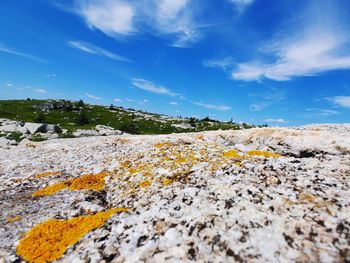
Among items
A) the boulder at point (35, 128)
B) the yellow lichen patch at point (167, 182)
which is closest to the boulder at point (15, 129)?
the boulder at point (35, 128)

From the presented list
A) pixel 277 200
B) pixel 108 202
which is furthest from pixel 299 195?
pixel 108 202

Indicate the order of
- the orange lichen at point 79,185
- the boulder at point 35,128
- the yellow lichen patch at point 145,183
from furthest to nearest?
the boulder at point 35,128, the orange lichen at point 79,185, the yellow lichen patch at point 145,183

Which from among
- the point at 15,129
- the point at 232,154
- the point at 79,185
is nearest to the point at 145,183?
the point at 79,185

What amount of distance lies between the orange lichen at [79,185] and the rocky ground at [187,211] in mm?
56

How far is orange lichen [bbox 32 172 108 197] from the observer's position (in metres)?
16.8

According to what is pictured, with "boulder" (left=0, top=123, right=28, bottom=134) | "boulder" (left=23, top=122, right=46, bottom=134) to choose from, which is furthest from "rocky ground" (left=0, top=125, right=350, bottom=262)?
"boulder" (left=0, top=123, right=28, bottom=134)

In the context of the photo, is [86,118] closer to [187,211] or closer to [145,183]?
[145,183]

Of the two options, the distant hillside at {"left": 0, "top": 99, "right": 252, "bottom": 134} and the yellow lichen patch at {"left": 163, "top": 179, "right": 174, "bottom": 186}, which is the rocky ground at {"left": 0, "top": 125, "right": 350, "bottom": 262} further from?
the distant hillside at {"left": 0, "top": 99, "right": 252, "bottom": 134}

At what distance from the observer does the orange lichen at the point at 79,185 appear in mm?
16797

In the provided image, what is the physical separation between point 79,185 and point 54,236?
597 cm

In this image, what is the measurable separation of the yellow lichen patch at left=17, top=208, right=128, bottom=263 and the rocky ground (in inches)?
1.6

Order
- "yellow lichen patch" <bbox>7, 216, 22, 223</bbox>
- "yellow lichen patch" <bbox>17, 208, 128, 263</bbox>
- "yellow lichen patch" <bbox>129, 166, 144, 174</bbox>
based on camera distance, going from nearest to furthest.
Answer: "yellow lichen patch" <bbox>17, 208, 128, 263</bbox> < "yellow lichen patch" <bbox>7, 216, 22, 223</bbox> < "yellow lichen patch" <bbox>129, 166, 144, 174</bbox>

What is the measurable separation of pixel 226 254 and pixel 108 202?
25.2 feet

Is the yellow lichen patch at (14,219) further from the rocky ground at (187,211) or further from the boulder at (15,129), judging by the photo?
the boulder at (15,129)
